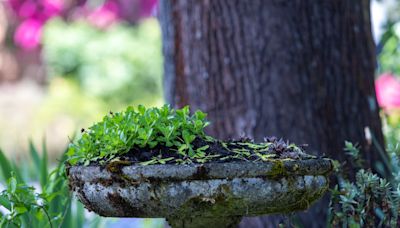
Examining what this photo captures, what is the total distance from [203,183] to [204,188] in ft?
0.04

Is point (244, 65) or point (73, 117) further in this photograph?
Result: point (73, 117)

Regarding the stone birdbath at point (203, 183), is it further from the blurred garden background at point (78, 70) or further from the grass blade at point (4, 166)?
the blurred garden background at point (78, 70)

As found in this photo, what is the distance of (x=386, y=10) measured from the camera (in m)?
5.48

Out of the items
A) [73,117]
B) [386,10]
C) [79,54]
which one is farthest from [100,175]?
[79,54]

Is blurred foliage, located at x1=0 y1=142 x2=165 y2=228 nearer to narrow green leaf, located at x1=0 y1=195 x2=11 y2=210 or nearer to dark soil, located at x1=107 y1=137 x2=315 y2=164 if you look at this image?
narrow green leaf, located at x1=0 y1=195 x2=11 y2=210

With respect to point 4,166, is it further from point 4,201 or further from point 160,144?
point 160,144

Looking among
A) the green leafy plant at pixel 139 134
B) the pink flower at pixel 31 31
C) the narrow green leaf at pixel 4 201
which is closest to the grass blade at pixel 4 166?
the narrow green leaf at pixel 4 201

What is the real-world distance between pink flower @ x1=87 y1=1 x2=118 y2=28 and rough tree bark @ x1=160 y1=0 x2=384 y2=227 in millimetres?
8910

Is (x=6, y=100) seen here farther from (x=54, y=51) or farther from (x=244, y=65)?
(x=244, y=65)

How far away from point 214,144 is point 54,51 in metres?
9.98

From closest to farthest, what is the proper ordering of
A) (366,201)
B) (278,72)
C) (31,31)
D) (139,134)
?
(139,134) < (366,201) < (278,72) < (31,31)

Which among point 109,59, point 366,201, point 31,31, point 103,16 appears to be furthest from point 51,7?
point 366,201

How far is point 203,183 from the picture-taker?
1.99 meters

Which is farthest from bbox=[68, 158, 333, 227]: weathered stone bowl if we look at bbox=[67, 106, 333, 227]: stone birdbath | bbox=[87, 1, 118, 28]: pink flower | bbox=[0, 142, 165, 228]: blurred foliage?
bbox=[87, 1, 118, 28]: pink flower
